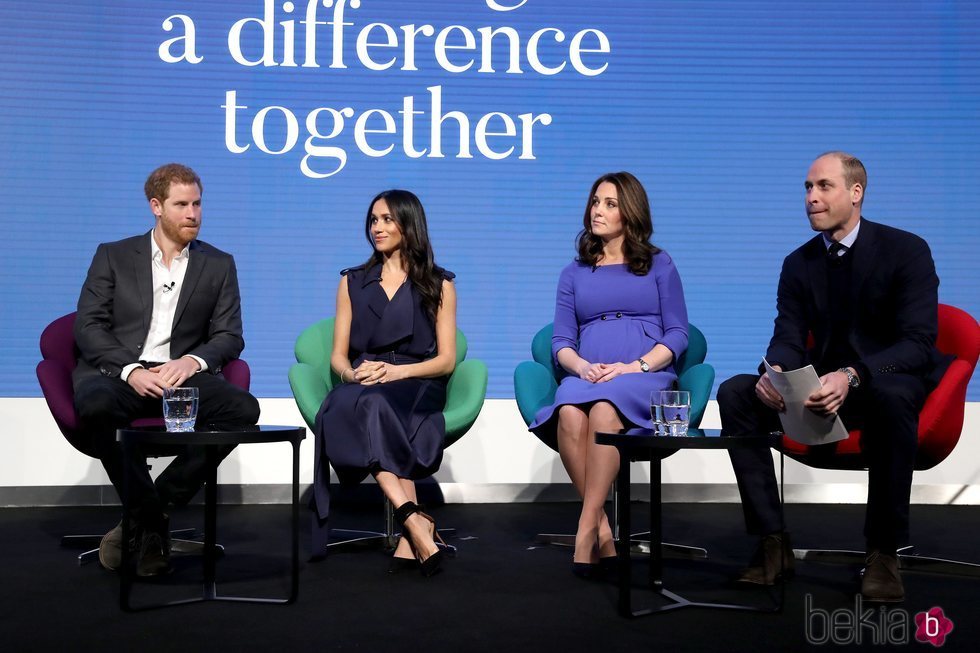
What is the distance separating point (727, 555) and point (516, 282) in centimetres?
181

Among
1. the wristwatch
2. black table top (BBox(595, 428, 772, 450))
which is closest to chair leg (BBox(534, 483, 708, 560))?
the wristwatch

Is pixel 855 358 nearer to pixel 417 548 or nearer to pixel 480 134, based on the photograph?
pixel 417 548

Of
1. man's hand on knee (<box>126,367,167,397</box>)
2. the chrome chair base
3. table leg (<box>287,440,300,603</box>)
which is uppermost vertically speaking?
man's hand on knee (<box>126,367,167,397</box>)

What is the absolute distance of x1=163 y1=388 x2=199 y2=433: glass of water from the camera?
273 cm

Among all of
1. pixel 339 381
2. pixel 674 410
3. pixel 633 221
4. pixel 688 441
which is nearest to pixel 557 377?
pixel 633 221

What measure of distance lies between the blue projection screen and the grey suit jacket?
1.13 m

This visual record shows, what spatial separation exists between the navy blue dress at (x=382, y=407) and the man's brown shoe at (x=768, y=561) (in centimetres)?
104

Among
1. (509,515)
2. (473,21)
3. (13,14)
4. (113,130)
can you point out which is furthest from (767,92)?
(13,14)

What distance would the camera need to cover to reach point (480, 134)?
16.0ft

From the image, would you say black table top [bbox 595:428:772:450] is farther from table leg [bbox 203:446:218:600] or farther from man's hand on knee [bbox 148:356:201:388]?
man's hand on knee [bbox 148:356:201:388]

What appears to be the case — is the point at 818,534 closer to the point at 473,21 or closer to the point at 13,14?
the point at 473,21

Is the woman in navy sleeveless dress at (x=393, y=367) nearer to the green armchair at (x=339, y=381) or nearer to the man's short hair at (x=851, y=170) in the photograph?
the green armchair at (x=339, y=381)

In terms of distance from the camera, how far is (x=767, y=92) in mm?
4953

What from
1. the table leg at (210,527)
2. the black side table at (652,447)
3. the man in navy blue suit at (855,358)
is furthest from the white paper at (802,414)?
the table leg at (210,527)
